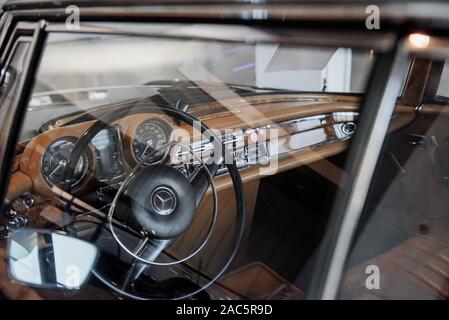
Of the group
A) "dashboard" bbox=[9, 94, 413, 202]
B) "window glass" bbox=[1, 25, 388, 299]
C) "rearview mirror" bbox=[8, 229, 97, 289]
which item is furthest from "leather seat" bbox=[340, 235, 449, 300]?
"rearview mirror" bbox=[8, 229, 97, 289]

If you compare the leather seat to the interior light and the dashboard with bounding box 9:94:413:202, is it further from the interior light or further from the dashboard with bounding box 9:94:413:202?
the interior light

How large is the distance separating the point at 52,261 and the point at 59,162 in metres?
0.51

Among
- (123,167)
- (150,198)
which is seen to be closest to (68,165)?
(123,167)

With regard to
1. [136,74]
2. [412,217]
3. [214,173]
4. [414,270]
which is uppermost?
[136,74]

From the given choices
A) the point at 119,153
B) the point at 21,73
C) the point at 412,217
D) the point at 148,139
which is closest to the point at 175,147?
the point at 148,139

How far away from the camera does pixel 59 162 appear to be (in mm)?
1844

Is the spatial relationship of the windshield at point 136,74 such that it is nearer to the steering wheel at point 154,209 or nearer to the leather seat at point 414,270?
the steering wheel at point 154,209

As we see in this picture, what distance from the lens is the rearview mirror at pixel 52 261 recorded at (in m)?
1.41

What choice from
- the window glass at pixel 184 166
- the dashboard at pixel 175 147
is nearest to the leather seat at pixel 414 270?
the window glass at pixel 184 166

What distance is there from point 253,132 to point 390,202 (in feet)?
2.24

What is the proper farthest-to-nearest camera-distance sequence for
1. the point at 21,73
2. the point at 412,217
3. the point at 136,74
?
the point at 136,74, the point at 412,217, the point at 21,73

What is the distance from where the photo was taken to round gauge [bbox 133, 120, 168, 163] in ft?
6.15

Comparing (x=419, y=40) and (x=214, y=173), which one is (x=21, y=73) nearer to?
(x=214, y=173)

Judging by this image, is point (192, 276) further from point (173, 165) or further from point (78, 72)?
point (78, 72)
